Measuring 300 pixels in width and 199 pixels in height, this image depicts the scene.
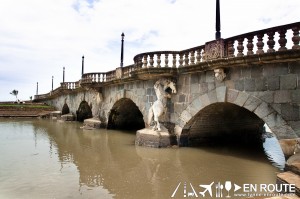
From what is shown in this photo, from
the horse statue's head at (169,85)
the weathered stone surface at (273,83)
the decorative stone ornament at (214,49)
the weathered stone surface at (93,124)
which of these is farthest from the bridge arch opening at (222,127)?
the weathered stone surface at (93,124)

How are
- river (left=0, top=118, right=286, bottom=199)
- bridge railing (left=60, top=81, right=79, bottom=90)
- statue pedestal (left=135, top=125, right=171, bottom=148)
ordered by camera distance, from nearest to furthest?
1. river (left=0, top=118, right=286, bottom=199)
2. statue pedestal (left=135, top=125, right=171, bottom=148)
3. bridge railing (left=60, top=81, right=79, bottom=90)

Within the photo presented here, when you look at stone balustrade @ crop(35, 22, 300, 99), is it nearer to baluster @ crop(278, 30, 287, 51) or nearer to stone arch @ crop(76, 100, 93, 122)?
baluster @ crop(278, 30, 287, 51)

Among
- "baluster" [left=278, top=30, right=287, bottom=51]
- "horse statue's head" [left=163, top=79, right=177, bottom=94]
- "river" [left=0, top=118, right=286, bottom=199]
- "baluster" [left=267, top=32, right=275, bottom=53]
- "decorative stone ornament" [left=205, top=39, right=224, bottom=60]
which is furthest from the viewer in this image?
"horse statue's head" [left=163, top=79, right=177, bottom=94]

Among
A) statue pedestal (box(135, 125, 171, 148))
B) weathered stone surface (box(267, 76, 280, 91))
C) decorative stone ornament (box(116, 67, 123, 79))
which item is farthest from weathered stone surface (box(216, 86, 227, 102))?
decorative stone ornament (box(116, 67, 123, 79))

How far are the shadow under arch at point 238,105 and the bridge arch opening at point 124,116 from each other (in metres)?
6.61

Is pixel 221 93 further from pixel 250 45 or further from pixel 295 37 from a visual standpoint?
pixel 295 37

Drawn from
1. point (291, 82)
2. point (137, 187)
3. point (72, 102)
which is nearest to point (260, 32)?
point (291, 82)

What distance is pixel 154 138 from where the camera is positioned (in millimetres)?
10469

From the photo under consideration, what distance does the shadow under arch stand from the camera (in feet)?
23.2

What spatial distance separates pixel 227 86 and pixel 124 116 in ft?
35.1

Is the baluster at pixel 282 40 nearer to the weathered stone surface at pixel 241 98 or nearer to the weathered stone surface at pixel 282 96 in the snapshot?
the weathered stone surface at pixel 282 96

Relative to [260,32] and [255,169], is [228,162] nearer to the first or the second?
[255,169]

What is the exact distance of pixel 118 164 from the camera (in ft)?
25.6

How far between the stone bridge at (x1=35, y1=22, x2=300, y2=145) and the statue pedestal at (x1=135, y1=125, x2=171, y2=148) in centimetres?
39
